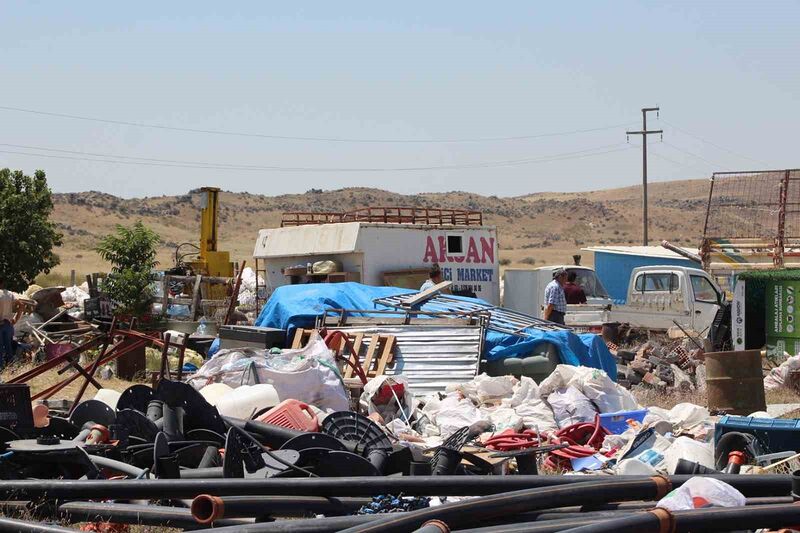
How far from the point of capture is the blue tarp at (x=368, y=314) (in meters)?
12.5

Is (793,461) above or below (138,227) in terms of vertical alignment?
below

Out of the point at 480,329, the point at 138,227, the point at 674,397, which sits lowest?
the point at 674,397

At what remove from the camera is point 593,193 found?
142 metres

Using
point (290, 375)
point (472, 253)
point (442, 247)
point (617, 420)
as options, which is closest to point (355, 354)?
point (290, 375)

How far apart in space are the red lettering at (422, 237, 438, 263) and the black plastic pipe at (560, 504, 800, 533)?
18.4m

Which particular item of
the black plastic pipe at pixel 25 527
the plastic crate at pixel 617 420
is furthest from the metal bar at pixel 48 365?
the plastic crate at pixel 617 420

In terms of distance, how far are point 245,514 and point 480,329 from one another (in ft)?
25.0

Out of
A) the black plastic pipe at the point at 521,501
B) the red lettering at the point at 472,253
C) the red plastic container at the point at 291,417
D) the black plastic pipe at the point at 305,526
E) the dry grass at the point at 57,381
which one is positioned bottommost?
the dry grass at the point at 57,381

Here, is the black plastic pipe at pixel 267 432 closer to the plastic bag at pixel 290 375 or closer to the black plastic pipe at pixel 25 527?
the plastic bag at pixel 290 375

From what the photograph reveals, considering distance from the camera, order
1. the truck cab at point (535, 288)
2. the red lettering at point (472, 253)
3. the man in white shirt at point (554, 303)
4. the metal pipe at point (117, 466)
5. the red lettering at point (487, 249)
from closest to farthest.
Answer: the metal pipe at point (117, 466) < the man in white shirt at point (554, 303) < the truck cab at point (535, 288) < the red lettering at point (472, 253) < the red lettering at point (487, 249)

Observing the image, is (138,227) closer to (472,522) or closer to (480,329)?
(480,329)

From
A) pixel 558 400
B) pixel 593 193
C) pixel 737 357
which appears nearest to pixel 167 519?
pixel 558 400

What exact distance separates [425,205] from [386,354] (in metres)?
96.4

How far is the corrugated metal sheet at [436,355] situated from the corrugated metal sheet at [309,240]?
8.60 m
